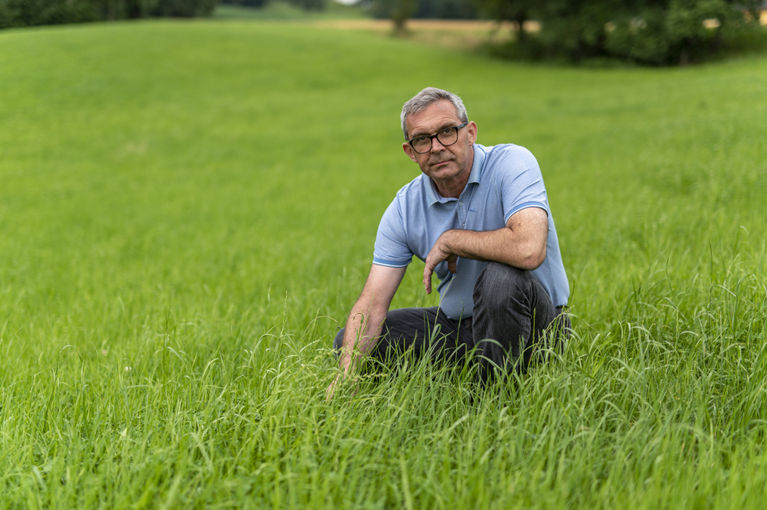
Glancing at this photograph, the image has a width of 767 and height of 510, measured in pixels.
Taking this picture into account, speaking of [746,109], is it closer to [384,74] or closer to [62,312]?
[62,312]

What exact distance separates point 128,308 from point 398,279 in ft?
10.2

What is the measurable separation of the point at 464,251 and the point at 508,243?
25 cm

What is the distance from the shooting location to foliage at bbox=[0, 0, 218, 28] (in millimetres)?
32938

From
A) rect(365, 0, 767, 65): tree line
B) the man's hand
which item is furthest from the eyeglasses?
rect(365, 0, 767, 65): tree line

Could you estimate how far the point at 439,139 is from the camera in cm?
332

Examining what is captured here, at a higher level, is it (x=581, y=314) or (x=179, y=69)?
(x=179, y=69)

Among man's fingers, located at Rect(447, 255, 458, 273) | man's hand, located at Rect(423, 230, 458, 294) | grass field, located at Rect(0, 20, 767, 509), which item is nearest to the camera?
grass field, located at Rect(0, 20, 767, 509)

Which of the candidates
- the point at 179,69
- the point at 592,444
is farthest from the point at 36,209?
the point at 179,69

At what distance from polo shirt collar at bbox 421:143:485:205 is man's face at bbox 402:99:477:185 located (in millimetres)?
52

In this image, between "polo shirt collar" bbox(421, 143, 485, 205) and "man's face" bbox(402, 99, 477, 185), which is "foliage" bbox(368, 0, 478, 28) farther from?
"man's face" bbox(402, 99, 477, 185)

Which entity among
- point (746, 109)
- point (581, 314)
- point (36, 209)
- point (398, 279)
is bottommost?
point (36, 209)

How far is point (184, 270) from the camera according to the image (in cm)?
696

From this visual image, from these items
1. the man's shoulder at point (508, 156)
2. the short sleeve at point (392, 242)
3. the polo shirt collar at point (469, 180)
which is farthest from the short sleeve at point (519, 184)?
Answer: the short sleeve at point (392, 242)

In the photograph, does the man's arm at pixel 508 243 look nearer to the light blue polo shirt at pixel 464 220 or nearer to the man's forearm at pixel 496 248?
the man's forearm at pixel 496 248
